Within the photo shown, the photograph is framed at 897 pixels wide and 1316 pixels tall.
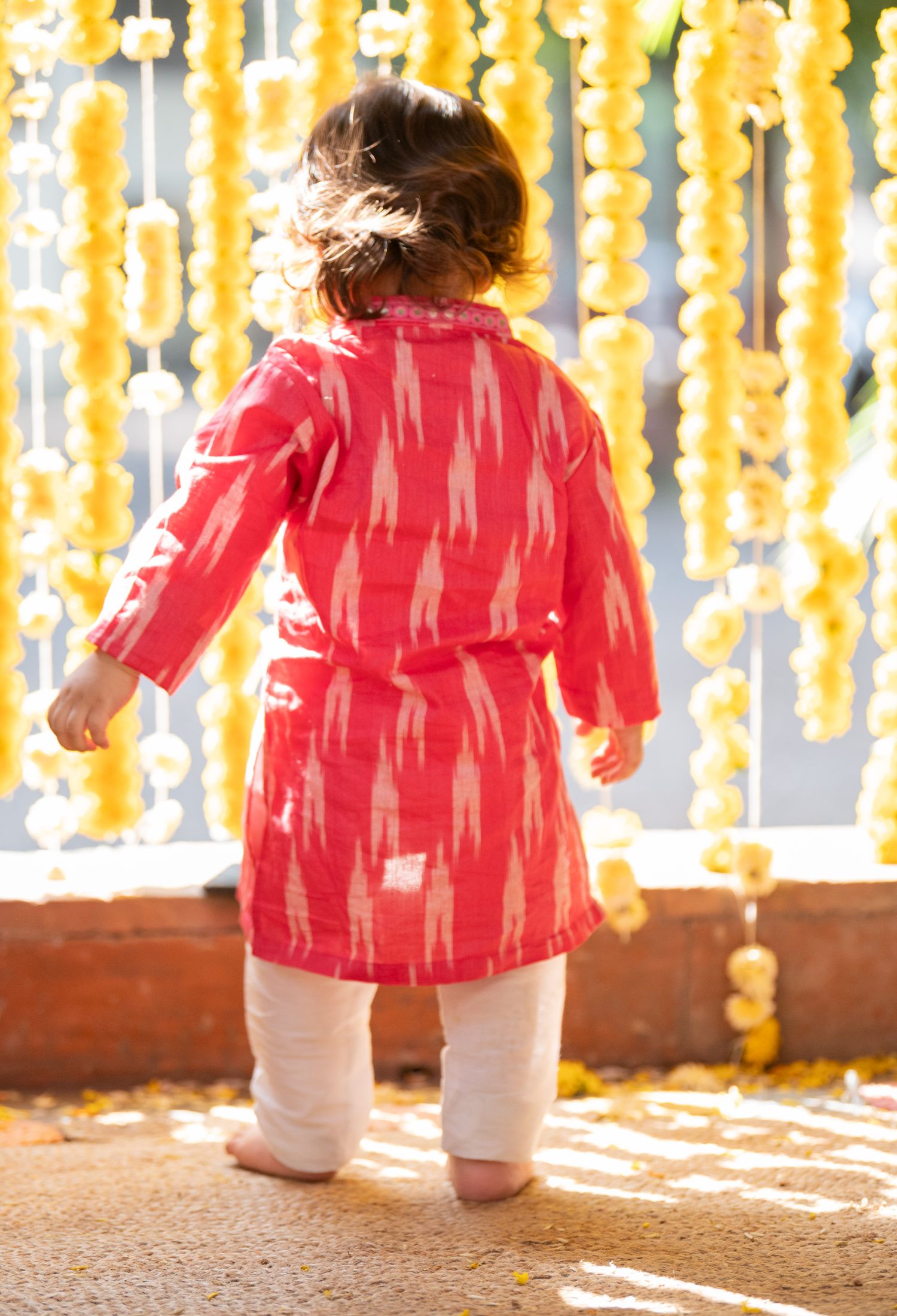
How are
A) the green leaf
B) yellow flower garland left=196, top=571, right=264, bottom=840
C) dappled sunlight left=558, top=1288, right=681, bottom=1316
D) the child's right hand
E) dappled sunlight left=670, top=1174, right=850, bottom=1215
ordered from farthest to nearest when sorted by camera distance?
the green leaf < yellow flower garland left=196, top=571, right=264, bottom=840 < the child's right hand < dappled sunlight left=670, top=1174, right=850, bottom=1215 < dappled sunlight left=558, top=1288, right=681, bottom=1316

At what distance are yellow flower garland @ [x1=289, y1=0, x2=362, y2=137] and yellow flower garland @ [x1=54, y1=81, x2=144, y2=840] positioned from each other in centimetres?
22

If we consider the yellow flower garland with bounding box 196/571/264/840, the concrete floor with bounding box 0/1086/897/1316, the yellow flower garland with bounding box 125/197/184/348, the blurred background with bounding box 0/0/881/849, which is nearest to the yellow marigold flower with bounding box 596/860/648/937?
the concrete floor with bounding box 0/1086/897/1316

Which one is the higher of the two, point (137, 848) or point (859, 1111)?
point (137, 848)

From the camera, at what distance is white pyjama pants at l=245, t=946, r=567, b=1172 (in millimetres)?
1312

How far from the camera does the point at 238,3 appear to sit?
1.61 m

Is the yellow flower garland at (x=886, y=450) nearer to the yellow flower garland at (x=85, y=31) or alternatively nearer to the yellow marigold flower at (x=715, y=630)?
the yellow marigold flower at (x=715, y=630)

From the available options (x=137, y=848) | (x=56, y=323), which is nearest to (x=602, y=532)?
(x=56, y=323)

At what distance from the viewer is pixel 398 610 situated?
1216 mm

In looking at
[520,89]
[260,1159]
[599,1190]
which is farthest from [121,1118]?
[520,89]

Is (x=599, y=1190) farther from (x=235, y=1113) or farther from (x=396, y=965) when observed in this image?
(x=235, y=1113)

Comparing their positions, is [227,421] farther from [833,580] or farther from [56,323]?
[833,580]

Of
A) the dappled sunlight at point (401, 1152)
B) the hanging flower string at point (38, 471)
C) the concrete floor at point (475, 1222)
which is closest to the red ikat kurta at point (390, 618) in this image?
the concrete floor at point (475, 1222)

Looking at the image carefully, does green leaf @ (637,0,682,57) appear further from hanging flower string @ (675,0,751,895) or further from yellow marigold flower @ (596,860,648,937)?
yellow marigold flower @ (596,860,648,937)

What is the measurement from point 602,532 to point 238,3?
0.82m
